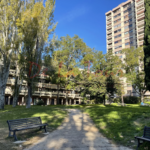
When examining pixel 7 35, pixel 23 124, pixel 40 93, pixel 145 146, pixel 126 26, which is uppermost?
pixel 126 26

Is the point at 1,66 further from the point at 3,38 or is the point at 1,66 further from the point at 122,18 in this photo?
the point at 122,18

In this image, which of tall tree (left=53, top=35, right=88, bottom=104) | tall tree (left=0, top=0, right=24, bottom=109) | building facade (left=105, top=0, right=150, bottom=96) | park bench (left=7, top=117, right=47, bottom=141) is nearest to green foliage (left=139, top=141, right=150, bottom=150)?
park bench (left=7, top=117, right=47, bottom=141)

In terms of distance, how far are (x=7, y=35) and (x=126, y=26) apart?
191 feet

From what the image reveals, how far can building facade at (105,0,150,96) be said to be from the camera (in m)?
61.0

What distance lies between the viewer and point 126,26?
6700cm

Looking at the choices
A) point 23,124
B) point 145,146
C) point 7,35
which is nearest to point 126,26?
point 7,35

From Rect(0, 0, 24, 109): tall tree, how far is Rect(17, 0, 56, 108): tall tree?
1.07m

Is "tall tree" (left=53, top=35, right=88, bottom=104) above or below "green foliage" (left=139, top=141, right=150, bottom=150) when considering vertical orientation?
above

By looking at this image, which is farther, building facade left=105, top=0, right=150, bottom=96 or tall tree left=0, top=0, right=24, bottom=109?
building facade left=105, top=0, right=150, bottom=96

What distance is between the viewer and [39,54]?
22.0 meters

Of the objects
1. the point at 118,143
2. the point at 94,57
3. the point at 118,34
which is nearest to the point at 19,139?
the point at 118,143

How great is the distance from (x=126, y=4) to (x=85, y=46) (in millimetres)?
45717

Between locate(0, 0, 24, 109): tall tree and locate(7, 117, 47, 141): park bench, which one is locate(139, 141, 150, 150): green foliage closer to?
locate(7, 117, 47, 141): park bench

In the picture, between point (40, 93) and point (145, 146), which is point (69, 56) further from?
point (145, 146)
